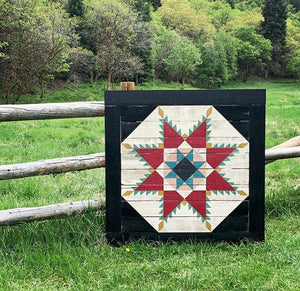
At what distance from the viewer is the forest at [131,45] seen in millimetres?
35781

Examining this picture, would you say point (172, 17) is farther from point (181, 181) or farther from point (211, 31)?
point (181, 181)

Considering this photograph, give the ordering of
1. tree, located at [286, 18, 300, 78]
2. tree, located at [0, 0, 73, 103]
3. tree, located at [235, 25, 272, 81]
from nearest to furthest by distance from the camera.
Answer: tree, located at [0, 0, 73, 103] < tree, located at [286, 18, 300, 78] < tree, located at [235, 25, 272, 81]

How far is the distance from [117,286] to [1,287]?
769 millimetres

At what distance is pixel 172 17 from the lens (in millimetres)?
85812

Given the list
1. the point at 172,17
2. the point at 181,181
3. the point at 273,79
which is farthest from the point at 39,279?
the point at 172,17

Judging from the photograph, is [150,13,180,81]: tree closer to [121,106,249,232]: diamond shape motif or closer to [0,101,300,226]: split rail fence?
[0,101,300,226]: split rail fence

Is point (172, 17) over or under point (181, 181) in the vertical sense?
over

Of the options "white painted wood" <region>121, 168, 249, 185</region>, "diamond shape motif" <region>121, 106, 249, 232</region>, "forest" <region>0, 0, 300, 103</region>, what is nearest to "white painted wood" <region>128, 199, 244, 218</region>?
"diamond shape motif" <region>121, 106, 249, 232</region>

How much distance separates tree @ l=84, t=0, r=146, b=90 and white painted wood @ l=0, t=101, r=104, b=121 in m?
46.8

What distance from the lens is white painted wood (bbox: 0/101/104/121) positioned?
11.8 ft

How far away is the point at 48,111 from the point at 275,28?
260 ft

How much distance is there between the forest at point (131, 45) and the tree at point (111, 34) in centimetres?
12

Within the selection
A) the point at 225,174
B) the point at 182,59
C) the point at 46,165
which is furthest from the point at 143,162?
the point at 182,59

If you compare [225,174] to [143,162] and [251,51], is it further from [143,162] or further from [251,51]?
[251,51]
